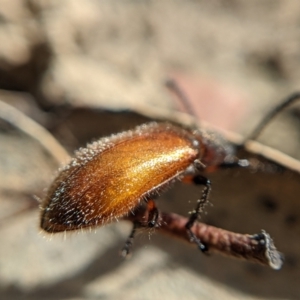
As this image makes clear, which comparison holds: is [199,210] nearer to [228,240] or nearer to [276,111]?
[228,240]

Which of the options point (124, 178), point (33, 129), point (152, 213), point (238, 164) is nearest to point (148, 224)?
point (152, 213)

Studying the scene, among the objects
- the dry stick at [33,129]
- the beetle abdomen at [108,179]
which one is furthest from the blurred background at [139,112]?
the beetle abdomen at [108,179]

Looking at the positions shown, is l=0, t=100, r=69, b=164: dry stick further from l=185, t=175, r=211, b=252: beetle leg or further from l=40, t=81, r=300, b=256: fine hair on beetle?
l=185, t=175, r=211, b=252: beetle leg

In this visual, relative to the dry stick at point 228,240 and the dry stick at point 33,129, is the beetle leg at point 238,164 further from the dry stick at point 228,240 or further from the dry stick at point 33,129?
the dry stick at point 33,129

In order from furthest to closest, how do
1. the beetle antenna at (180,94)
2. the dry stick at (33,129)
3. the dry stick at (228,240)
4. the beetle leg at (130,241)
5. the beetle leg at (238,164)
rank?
the beetle antenna at (180,94) → the dry stick at (33,129) → the beetle leg at (238,164) → the beetle leg at (130,241) → the dry stick at (228,240)

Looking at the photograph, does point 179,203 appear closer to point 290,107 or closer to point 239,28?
point 290,107

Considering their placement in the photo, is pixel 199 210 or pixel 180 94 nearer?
pixel 199 210

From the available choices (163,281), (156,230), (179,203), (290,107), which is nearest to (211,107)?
(290,107)
